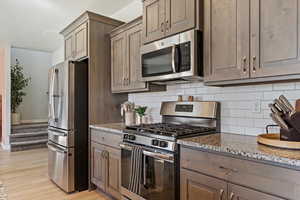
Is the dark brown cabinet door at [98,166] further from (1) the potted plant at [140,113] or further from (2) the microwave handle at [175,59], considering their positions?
(2) the microwave handle at [175,59]

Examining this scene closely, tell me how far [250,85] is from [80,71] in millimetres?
2228

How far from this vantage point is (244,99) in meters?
2.03

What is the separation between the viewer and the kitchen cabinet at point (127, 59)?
278cm

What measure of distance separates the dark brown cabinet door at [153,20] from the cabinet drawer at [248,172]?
1.32 metres

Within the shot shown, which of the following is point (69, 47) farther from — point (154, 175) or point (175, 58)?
point (154, 175)

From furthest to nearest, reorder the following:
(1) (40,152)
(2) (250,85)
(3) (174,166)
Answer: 1. (1) (40,152)
2. (2) (250,85)
3. (3) (174,166)

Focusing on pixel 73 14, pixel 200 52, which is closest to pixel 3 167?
pixel 73 14

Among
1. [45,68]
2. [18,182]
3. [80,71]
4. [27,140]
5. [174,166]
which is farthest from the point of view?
[45,68]

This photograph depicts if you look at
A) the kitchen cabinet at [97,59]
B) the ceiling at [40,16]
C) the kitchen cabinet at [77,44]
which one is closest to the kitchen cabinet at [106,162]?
the kitchen cabinet at [97,59]

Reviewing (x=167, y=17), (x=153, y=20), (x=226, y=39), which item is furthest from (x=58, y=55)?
(x=226, y=39)

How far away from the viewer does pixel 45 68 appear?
7.01 m

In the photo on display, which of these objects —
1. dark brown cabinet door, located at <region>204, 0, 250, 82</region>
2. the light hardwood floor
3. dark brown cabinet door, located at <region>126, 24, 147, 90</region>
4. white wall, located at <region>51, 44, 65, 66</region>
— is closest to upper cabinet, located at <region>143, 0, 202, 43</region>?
dark brown cabinet door, located at <region>204, 0, 250, 82</region>

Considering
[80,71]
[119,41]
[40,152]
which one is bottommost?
[40,152]

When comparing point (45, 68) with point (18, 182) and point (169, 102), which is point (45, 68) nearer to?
point (18, 182)
